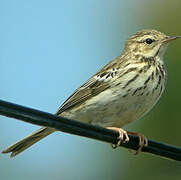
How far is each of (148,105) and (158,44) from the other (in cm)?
153

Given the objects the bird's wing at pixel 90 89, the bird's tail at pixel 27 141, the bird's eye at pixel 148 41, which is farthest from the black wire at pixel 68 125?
the bird's eye at pixel 148 41

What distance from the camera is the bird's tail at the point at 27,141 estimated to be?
25.2 feet

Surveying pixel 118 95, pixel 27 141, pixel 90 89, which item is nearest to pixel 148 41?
pixel 90 89

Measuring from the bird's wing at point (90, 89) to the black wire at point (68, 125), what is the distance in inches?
89.8

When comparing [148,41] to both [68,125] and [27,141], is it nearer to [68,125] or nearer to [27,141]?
[27,141]

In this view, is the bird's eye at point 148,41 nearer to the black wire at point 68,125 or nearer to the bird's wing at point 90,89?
the bird's wing at point 90,89

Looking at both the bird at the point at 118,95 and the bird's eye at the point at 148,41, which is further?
the bird's eye at the point at 148,41

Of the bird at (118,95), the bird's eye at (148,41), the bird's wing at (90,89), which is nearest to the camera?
the bird at (118,95)

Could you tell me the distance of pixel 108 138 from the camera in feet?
19.3

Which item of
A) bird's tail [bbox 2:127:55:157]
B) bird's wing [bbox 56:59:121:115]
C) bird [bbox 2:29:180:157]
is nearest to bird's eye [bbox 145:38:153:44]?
bird [bbox 2:29:180:157]

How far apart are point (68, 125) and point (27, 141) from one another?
2882 mm

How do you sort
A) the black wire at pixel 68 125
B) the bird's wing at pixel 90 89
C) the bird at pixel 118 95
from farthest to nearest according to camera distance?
the bird's wing at pixel 90 89
the bird at pixel 118 95
the black wire at pixel 68 125

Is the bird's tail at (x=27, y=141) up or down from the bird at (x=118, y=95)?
down

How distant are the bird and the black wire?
5.86ft
